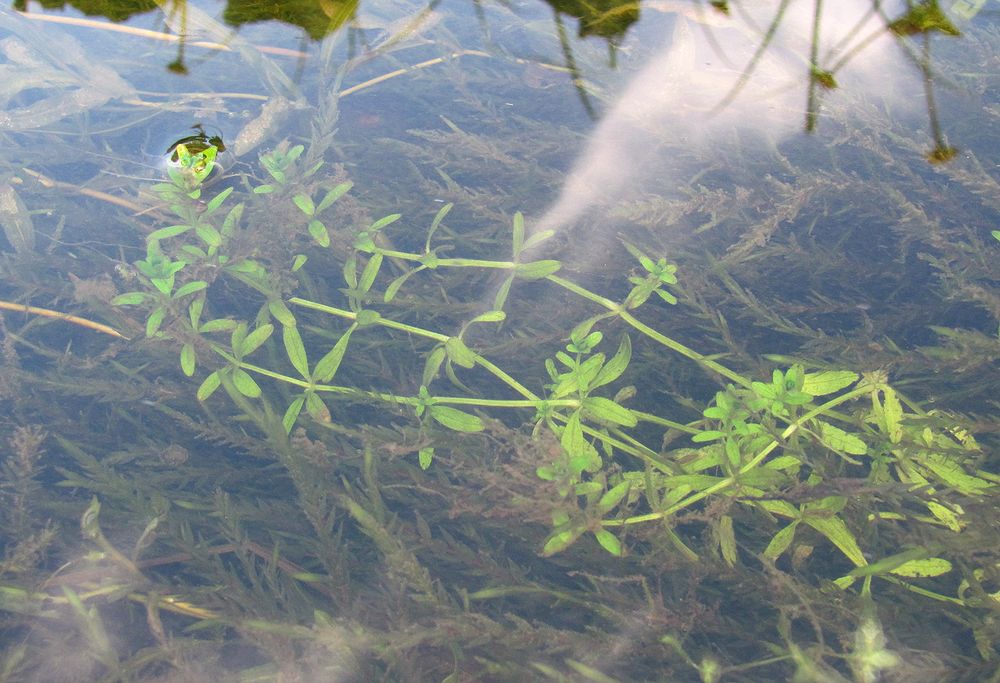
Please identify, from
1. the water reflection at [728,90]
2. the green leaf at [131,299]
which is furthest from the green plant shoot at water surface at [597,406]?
the water reflection at [728,90]

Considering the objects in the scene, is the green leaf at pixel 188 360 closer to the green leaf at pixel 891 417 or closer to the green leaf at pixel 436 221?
the green leaf at pixel 436 221

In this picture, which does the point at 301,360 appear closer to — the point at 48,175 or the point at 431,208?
the point at 431,208

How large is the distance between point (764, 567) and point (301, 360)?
1.33 meters

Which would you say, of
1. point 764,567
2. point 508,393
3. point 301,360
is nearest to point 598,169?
point 508,393

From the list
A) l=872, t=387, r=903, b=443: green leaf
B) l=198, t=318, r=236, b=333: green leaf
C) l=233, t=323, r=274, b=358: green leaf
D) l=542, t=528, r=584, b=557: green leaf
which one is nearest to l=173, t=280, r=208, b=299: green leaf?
l=198, t=318, r=236, b=333: green leaf

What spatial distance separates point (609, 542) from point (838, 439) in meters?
0.62

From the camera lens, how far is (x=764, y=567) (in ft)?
5.89

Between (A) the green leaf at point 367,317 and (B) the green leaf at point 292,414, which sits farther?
(A) the green leaf at point 367,317

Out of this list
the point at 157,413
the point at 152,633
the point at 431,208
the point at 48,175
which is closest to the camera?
the point at 152,633

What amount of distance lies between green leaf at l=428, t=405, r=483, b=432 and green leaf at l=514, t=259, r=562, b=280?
51 cm

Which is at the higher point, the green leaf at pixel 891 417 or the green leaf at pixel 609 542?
the green leaf at pixel 891 417

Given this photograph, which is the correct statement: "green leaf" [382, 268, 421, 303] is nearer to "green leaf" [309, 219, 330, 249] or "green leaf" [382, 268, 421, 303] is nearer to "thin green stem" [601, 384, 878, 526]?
"green leaf" [309, 219, 330, 249]

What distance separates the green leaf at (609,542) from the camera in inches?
66.7

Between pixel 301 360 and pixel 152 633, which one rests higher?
pixel 301 360
